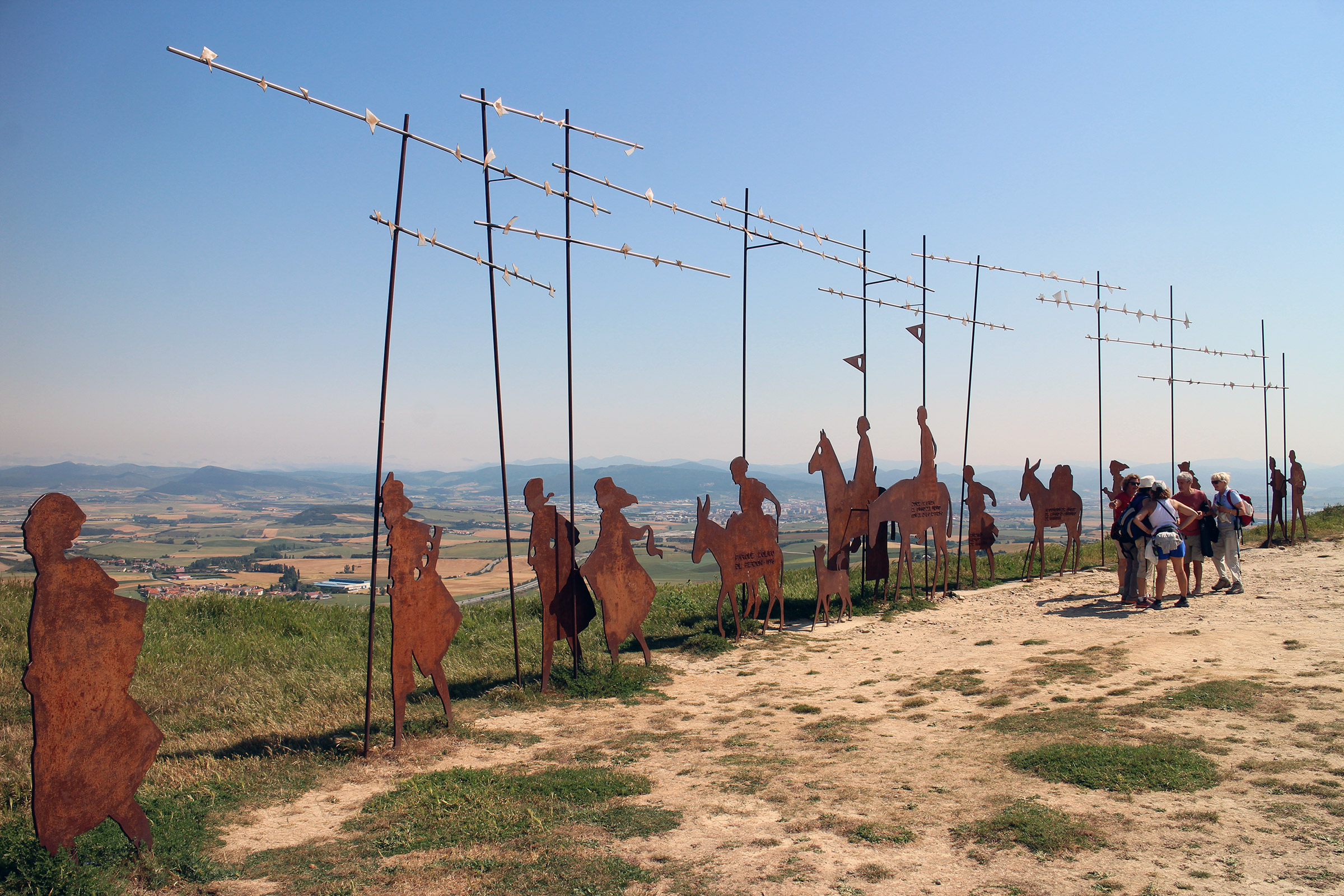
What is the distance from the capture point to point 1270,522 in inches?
755

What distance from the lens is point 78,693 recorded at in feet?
17.1

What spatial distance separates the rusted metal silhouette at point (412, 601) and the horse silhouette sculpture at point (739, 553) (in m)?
4.72

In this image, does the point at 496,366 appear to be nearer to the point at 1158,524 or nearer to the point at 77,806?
the point at 77,806

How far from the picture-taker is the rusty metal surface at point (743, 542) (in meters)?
12.4

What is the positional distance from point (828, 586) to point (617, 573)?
475cm

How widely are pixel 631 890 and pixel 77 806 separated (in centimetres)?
355

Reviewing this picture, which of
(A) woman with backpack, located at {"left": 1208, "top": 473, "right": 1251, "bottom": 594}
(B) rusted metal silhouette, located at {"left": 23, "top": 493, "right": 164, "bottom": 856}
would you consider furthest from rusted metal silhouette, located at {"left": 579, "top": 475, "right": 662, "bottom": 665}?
(A) woman with backpack, located at {"left": 1208, "top": 473, "right": 1251, "bottom": 594}


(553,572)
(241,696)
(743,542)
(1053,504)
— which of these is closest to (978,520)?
(1053,504)

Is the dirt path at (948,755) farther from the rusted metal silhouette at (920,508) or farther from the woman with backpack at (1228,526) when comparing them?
the rusted metal silhouette at (920,508)

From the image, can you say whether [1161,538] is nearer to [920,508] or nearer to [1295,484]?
[920,508]

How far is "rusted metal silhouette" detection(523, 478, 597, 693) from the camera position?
987 cm

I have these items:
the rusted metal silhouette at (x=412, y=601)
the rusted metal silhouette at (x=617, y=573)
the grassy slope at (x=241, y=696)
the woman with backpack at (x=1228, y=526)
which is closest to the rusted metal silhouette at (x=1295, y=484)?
the woman with backpack at (x=1228, y=526)

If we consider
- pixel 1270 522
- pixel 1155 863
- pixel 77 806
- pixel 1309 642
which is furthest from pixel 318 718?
pixel 1270 522

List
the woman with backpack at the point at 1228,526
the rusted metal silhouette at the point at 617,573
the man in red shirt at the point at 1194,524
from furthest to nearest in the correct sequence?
the man in red shirt at the point at 1194,524
the woman with backpack at the point at 1228,526
the rusted metal silhouette at the point at 617,573
